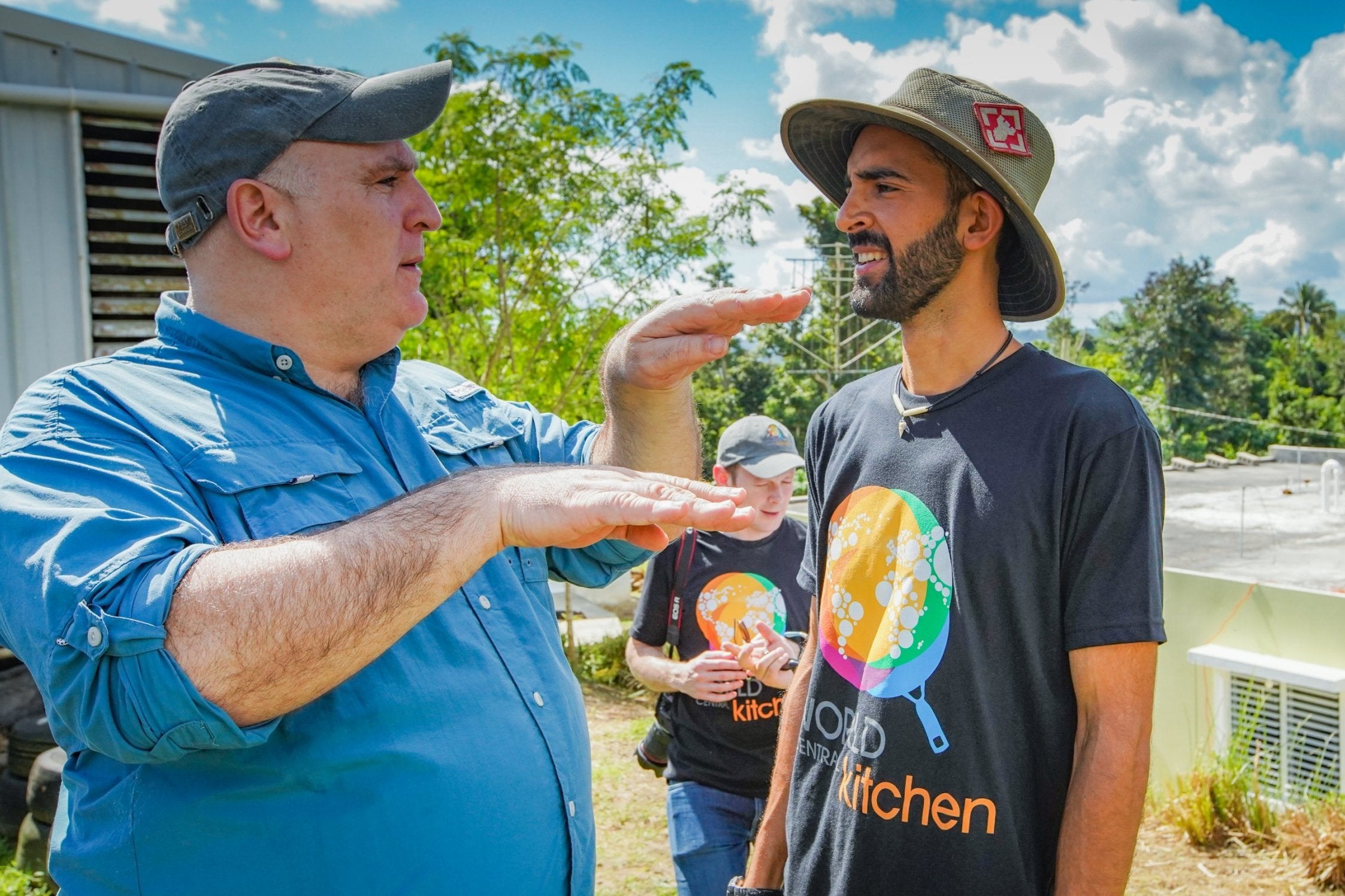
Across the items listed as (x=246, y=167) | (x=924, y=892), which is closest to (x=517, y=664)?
(x=924, y=892)

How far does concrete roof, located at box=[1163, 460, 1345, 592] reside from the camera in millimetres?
14586

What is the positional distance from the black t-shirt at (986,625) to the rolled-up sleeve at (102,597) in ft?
4.25

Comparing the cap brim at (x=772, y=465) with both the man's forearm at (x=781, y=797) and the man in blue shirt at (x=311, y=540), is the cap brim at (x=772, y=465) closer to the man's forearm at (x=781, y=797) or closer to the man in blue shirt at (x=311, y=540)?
the man's forearm at (x=781, y=797)

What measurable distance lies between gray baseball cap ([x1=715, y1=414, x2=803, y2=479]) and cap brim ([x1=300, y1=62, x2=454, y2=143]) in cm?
213

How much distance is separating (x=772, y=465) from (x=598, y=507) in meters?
2.56

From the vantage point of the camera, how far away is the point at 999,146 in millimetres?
2225

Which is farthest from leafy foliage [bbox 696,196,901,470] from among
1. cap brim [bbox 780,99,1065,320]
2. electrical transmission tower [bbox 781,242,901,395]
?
cap brim [bbox 780,99,1065,320]

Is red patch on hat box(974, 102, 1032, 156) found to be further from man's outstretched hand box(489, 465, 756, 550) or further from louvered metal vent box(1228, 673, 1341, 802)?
louvered metal vent box(1228, 673, 1341, 802)

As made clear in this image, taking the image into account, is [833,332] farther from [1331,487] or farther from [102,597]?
[102,597]

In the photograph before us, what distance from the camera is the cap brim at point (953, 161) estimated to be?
2.22 metres

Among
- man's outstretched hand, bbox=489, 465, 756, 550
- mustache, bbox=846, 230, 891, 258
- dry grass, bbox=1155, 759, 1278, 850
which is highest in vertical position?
mustache, bbox=846, 230, 891, 258

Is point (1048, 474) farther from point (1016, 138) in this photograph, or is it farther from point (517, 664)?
point (517, 664)

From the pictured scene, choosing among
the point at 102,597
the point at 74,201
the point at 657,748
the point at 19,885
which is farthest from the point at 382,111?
the point at 19,885

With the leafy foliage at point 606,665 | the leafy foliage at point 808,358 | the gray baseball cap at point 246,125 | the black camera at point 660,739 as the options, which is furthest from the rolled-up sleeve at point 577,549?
the leafy foliage at point 808,358
